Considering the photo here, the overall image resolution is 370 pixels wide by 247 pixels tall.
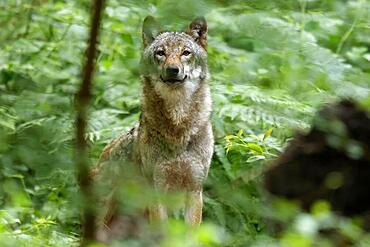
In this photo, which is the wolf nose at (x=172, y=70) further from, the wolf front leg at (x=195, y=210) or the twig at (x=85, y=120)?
the twig at (x=85, y=120)

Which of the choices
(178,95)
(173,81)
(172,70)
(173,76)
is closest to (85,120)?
(172,70)

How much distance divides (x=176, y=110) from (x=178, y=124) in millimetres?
112

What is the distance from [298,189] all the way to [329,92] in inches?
117

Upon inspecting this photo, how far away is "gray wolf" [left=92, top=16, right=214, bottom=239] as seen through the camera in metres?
6.91

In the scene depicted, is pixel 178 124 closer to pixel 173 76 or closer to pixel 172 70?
pixel 173 76

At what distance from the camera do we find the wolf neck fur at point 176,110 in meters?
7.20

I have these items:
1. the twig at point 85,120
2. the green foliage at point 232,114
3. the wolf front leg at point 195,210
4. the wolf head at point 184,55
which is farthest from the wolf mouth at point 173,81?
the twig at point 85,120

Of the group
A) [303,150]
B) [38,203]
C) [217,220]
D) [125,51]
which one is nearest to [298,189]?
[303,150]

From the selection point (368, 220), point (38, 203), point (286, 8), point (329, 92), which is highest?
point (286, 8)

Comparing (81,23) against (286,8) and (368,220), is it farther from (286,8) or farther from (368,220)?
(286,8)

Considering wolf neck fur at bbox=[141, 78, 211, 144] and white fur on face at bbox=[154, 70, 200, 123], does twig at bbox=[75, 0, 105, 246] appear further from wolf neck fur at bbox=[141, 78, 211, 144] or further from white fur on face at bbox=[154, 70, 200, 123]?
wolf neck fur at bbox=[141, 78, 211, 144]

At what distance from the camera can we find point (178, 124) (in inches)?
285

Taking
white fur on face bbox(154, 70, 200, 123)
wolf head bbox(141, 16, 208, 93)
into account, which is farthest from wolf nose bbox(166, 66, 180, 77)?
white fur on face bbox(154, 70, 200, 123)

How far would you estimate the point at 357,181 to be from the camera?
6.00 metres
